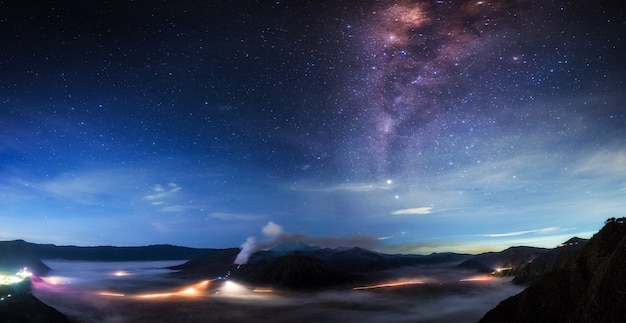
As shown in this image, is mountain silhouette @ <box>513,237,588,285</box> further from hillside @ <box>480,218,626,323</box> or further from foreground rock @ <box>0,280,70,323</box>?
foreground rock @ <box>0,280,70,323</box>

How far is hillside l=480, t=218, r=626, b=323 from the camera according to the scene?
29203 mm

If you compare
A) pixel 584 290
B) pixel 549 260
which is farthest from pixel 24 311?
pixel 549 260

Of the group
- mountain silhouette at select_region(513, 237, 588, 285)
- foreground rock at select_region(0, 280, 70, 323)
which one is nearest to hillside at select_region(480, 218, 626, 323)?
foreground rock at select_region(0, 280, 70, 323)

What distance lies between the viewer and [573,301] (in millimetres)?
34000

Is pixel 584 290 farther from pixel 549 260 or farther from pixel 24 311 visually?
pixel 549 260

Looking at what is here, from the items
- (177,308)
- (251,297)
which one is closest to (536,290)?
(177,308)

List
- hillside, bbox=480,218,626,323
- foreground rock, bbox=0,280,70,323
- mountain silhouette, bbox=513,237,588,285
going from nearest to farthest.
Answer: hillside, bbox=480,218,626,323
foreground rock, bbox=0,280,70,323
mountain silhouette, bbox=513,237,588,285

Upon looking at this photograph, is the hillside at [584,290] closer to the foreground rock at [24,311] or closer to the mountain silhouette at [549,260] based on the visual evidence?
the foreground rock at [24,311]

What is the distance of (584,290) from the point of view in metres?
33.4

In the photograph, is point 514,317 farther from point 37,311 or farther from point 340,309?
point 340,309

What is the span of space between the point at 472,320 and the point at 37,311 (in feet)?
428

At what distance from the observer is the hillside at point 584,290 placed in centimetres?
2920

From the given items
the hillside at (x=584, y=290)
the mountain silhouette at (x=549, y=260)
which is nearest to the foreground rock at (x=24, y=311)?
the hillside at (x=584, y=290)

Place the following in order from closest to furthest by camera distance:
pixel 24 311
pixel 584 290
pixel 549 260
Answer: pixel 584 290, pixel 24 311, pixel 549 260
